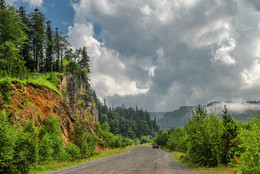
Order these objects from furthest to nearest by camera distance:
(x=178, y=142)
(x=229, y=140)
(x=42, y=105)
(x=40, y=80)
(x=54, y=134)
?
(x=178, y=142)
(x=40, y=80)
(x=42, y=105)
(x=54, y=134)
(x=229, y=140)

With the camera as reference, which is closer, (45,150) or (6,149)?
(6,149)

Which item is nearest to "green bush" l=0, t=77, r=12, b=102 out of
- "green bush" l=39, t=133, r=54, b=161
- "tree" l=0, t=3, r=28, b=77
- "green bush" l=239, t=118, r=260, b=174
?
"tree" l=0, t=3, r=28, b=77

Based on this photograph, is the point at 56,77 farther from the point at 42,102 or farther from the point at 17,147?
the point at 17,147

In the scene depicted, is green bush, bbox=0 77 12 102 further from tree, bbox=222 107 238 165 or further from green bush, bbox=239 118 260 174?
green bush, bbox=239 118 260 174

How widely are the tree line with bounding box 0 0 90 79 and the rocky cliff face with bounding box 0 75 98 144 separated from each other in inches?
191

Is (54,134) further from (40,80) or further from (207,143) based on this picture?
(207,143)

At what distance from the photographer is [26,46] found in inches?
1960

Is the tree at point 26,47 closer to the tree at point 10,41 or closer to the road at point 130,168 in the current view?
the tree at point 10,41

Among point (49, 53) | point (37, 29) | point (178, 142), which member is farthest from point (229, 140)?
point (49, 53)

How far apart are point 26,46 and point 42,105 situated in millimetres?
23592

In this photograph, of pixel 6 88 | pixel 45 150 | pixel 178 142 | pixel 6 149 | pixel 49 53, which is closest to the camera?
pixel 6 149

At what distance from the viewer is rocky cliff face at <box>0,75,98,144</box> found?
2814cm

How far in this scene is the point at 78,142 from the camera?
39062 mm

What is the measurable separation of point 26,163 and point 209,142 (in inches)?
642
